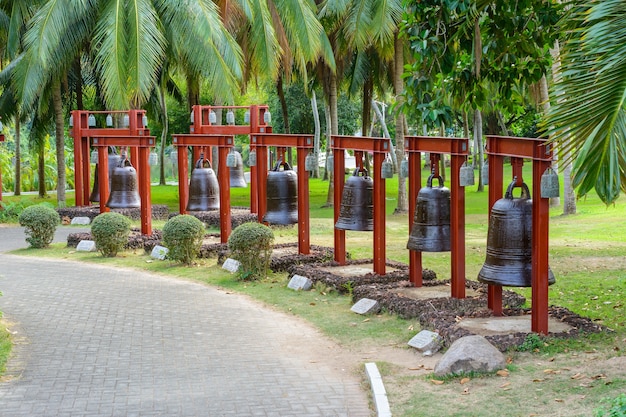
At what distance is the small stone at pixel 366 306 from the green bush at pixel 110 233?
7.49m

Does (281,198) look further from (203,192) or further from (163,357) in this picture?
(163,357)

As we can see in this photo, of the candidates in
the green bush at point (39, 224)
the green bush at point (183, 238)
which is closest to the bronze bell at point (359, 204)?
the green bush at point (183, 238)

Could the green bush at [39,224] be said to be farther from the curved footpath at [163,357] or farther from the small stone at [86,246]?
the curved footpath at [163,357]

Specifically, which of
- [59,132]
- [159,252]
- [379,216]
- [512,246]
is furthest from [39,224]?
[512,246]

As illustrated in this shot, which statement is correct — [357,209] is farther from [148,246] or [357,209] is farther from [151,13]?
[151,13]

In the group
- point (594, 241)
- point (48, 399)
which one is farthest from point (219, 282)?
point (594, 241)

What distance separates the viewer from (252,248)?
14.7m

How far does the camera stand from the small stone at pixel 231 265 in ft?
50.8

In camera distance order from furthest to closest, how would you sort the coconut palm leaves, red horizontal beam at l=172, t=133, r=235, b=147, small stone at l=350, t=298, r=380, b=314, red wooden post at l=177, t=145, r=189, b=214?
the coconut palm leaves < red wooden post at l=177, t=145, r=189, b=214 < red horizontal beam at l=172, t=133, r=235, b=147 < small stone at l=350, t=298, r=380, b=314

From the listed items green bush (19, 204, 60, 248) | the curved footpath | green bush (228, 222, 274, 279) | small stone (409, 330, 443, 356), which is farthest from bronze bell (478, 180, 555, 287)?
green bush (19, 204, 60, 248)

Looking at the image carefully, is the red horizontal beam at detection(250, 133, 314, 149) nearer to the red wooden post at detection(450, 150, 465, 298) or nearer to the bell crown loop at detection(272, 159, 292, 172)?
the bell crown loop at detection(272, 159, 292, 172)

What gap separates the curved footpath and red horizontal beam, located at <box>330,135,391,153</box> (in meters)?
2.86

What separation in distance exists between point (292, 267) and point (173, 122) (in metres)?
32.9

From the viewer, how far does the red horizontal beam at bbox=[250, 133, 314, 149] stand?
1549 centimetres
